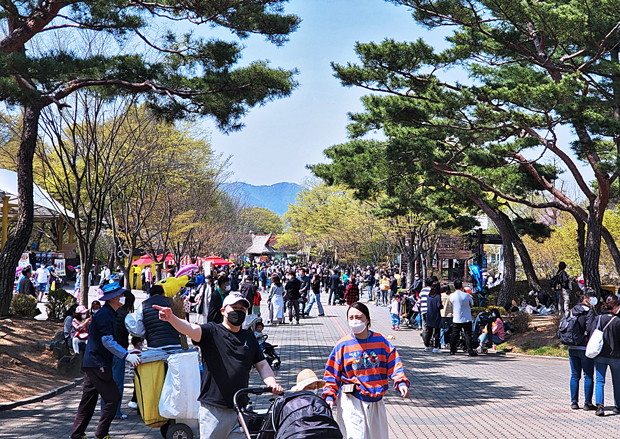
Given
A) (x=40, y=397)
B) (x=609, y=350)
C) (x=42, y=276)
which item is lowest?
(x=40, y=397)

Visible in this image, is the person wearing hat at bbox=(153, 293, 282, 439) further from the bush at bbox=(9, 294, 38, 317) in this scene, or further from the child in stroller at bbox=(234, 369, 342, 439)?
the bush at bbox=(9, 294, 38, 317)

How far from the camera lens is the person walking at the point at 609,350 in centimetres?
891

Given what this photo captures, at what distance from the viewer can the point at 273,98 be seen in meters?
13.3

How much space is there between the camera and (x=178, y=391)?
21.2 feet

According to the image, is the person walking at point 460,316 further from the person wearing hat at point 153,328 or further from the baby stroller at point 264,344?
the person wearing hat at point 153,328

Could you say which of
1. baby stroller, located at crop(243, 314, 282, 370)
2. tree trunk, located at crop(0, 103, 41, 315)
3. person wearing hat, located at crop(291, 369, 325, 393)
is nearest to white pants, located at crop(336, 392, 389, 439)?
person wearing hat, located at crop(291, 369, 325, 393)

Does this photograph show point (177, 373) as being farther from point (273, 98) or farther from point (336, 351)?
point (273, 98)

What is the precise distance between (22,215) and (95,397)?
9247 mm

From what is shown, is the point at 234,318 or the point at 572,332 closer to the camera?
the point at 234,318

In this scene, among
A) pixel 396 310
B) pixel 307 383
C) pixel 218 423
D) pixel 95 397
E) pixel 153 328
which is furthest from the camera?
pixel 396 310

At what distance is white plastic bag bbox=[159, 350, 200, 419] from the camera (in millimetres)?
6445

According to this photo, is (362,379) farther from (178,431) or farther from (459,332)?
(459,332)

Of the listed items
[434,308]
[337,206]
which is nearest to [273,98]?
[434,308]

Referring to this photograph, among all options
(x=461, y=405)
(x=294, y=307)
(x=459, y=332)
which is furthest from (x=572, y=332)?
(x=294, y=307)
